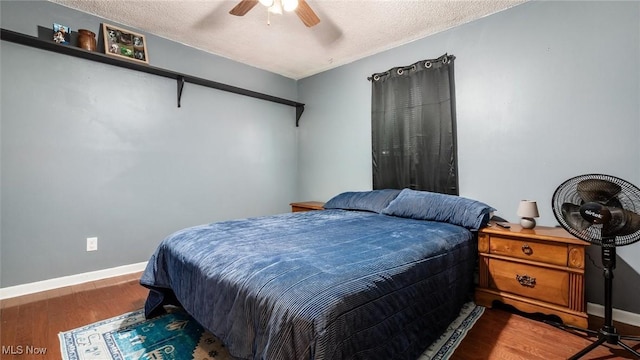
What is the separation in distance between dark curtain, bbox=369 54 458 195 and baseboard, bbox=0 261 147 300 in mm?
2664

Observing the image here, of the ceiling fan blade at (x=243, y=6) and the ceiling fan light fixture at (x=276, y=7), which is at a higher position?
the ceiling fan blade at (x=243, y=6)

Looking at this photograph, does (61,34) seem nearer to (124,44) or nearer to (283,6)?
(124,44)

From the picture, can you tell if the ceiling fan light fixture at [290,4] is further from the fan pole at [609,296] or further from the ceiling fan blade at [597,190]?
the fan pole at [609,296]

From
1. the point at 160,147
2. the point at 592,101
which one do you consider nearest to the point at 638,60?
the point at 592,101

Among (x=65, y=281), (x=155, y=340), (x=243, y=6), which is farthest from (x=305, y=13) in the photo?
(x=65, y=281)

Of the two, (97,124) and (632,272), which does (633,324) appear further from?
(97,124)

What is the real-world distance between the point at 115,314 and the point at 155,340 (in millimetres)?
569

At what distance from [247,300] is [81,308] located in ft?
5.81

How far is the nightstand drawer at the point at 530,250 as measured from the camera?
5.77 ft

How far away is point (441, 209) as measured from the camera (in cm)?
227

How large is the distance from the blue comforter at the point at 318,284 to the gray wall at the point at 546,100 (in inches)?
32.6

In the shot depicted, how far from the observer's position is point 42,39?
88.2 inches

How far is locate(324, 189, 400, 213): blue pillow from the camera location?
110 inches

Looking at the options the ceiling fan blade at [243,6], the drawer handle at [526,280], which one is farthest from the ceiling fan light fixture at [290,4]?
the drawer handle at [526,280]
